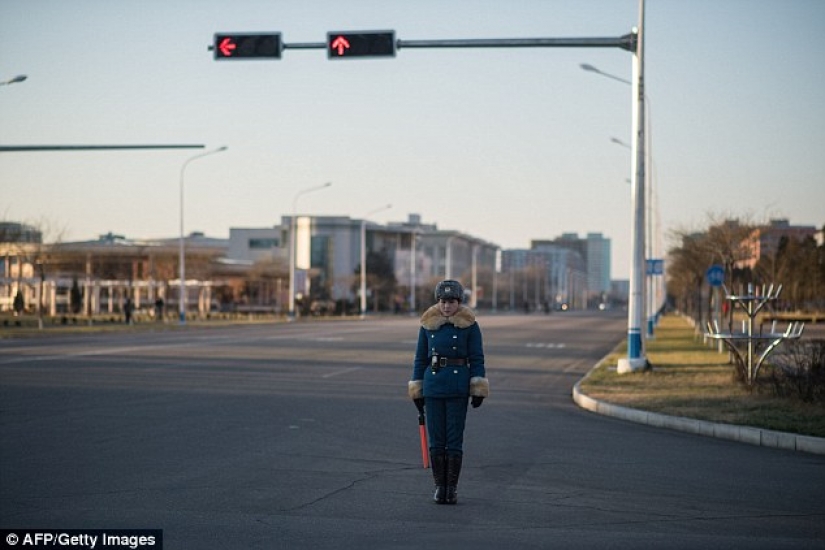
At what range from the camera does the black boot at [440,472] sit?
8695mm

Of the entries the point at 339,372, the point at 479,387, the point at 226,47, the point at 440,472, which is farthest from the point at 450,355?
the point at 339,372

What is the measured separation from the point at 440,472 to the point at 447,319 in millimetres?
1259

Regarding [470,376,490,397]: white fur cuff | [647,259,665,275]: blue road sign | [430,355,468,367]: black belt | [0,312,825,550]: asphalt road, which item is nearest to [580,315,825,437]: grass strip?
[0,312,825,550]: asphalt road

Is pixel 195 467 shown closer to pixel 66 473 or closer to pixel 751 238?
pixel 66 473

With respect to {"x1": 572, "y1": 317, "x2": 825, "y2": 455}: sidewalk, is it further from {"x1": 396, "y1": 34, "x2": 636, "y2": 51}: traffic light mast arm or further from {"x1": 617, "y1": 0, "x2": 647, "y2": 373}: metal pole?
{"x1": 396, "y1": 34, "x2": 636, "y2": 51}: traffic light mast arm

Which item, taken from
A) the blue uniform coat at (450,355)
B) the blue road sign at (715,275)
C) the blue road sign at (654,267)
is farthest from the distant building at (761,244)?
the blue uniform coat at (450,355)

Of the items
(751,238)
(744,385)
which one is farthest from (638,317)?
(751,238)

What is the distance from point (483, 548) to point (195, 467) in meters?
4.40

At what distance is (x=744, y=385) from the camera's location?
61.1 ft

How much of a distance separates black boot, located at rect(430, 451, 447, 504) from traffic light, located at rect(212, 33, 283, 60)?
38.4 ft

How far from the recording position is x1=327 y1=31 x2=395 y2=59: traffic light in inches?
736

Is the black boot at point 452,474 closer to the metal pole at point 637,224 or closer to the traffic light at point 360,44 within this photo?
the traffic light at point 360,44

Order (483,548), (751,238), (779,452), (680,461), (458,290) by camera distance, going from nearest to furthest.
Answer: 1. (483,548)
2. (458,290)
3. (680,461)
4. (779,452)
5. (751,238)

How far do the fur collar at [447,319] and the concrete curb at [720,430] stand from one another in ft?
19.2
